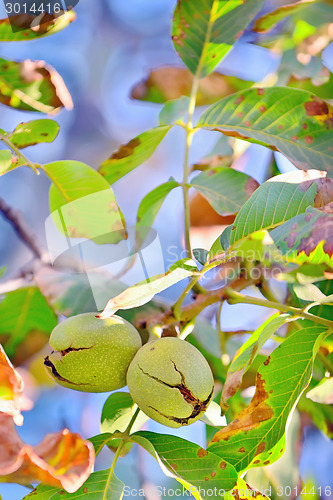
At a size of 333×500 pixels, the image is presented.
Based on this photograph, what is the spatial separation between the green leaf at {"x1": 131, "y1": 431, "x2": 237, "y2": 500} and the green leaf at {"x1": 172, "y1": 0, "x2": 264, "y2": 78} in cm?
66

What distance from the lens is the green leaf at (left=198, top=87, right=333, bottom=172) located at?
77cm

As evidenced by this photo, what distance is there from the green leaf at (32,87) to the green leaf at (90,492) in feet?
2.10

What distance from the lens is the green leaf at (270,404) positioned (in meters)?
0.63

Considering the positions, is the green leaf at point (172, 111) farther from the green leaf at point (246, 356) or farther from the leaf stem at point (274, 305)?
the green leaf at point (246, 356)

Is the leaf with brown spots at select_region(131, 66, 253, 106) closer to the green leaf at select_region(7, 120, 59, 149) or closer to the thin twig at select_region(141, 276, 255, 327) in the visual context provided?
the green leaf at select_region(7, 120, 59, 149)

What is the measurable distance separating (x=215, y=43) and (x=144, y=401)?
0.64 metres

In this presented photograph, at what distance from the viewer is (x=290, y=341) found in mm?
658

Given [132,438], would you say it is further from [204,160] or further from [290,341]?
[204,160]

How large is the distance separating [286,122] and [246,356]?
1.27 feet

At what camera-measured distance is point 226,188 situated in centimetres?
89

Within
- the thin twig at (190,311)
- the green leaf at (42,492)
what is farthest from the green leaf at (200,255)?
the green leaf at (42,492)

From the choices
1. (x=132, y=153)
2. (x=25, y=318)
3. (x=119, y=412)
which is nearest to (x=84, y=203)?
(x=132, y=153)

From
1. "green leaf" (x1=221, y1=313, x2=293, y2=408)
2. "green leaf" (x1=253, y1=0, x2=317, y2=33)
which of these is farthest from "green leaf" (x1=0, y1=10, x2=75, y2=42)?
"green leaf" (x1=221, y1=313, x2=293, y2=408)

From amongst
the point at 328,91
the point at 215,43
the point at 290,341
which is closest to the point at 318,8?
the point at 328,91
